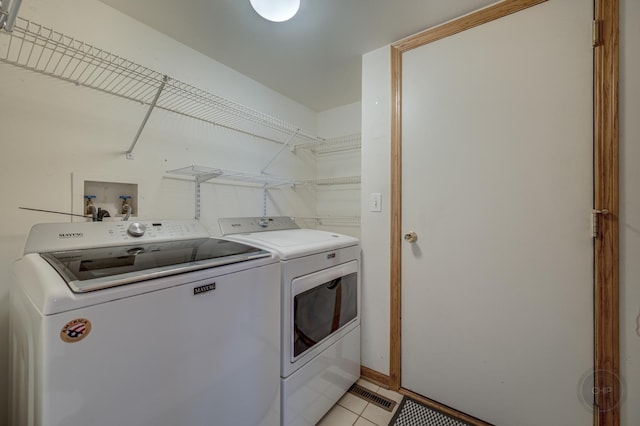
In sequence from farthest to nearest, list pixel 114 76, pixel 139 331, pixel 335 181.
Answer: pixel 335 181 < pixel 114 76 < pixel 139 331

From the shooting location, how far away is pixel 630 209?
3.66ft

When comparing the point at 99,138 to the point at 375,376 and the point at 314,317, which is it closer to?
the point at 314,317

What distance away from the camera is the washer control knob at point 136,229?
4.17ft

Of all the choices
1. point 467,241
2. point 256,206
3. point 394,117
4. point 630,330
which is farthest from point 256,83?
point 630,330

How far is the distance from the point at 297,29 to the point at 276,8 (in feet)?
1.08

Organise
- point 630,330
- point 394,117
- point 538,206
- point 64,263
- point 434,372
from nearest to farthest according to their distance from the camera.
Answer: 1. point 64,263
2. point 630,330
3. point 538,206
4. point 434,372
5. point 394,117

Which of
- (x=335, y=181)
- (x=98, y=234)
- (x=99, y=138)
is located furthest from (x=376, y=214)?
(x=99, y=138)

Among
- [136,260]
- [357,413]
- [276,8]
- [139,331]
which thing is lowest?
[357,413]

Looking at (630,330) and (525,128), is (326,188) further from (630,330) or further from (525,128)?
(630,330)

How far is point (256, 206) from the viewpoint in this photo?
85.9 inches

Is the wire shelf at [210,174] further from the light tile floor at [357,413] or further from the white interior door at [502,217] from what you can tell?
the light tile floor at [357,413]

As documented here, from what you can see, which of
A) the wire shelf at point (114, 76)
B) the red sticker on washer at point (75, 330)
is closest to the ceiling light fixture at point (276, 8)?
the wire shelf at point (114, 76)

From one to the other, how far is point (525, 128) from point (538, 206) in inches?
15.7

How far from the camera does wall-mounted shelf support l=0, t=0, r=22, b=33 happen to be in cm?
70
